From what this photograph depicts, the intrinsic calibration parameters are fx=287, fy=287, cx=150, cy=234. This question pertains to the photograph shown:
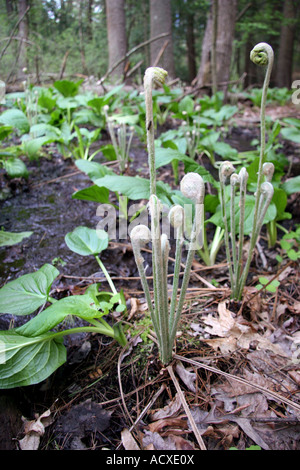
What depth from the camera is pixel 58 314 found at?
0.88 metres

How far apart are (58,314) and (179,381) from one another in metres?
0.50

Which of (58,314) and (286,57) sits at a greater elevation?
(286,57)

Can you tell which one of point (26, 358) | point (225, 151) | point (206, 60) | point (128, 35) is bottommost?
point (26, 358)

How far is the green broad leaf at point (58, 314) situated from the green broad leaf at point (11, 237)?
0.90 m

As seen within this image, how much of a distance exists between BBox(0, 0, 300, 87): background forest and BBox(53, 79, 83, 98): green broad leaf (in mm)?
705

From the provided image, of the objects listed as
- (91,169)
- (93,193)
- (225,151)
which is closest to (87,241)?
(93,193)

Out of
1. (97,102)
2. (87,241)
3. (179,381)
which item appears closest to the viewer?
(179,381)

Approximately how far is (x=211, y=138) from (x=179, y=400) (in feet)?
7.90

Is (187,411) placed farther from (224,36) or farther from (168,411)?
(224,36)

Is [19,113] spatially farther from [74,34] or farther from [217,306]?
[74,34]

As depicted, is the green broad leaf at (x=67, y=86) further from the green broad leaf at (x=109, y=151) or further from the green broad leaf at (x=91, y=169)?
the green broad leaf at (x=91, y=169)

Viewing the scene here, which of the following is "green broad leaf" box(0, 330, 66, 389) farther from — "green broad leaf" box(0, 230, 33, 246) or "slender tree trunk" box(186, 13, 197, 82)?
"slender tree trunk" box(186, 13, 197, 82)

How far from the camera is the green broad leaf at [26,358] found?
0.91 m
